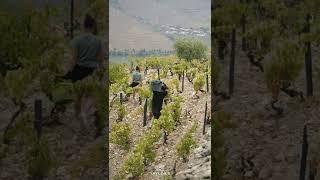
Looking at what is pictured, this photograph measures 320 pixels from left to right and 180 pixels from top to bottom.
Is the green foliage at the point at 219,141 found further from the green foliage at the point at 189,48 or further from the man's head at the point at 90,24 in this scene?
the green foliage at the point at 189,48

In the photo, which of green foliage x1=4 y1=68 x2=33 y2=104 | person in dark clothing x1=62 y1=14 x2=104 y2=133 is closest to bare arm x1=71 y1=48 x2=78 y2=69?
person in dark clothing x1=62 y1=14 x2=104 y2=133

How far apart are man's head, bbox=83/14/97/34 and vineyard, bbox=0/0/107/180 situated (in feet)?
0.09

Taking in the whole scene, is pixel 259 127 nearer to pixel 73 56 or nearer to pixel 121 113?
pixel 73 56

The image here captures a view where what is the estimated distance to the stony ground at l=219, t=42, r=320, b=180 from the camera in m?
2.81

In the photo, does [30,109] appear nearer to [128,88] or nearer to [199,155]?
[199,155]

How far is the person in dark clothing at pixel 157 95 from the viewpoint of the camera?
5273 millimetres

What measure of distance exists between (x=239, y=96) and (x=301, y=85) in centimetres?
42

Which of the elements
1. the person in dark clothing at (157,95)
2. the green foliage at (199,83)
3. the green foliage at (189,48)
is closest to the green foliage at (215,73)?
the person in dark clothing at (157,95)

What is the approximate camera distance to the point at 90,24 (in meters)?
2.72

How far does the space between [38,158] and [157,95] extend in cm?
282

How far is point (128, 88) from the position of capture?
7.47 metres

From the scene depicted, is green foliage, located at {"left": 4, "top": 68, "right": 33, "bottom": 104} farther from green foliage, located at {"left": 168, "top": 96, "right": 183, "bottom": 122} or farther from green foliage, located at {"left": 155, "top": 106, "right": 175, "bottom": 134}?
green foliage, located at {"left": 168, "top": 96, "right": 183, "bottom": 122}

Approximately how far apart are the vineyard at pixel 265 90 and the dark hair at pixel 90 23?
756 mm

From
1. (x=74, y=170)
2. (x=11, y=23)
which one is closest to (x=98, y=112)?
(x=74, y=170)
